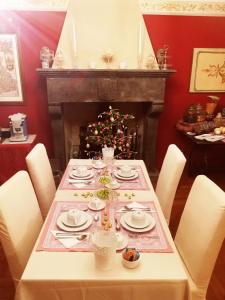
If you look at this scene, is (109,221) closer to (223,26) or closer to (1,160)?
(1,160)

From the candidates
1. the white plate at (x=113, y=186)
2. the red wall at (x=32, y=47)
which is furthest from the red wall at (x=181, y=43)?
the white plate at (x=113, y=186)

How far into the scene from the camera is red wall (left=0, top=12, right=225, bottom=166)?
3.27m

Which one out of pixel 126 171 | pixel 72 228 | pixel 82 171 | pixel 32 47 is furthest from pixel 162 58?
→ pixel 72 228

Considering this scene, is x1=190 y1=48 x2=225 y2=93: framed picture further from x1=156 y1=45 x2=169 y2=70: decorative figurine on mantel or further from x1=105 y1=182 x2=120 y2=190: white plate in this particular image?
x1=105 y1=182 x2=120 y2=190: white plate

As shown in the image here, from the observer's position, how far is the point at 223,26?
3469mm

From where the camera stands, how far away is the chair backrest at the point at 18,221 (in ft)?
4.29

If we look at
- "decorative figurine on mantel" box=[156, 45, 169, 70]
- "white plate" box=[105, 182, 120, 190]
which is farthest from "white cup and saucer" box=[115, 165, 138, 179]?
"decorative figurine on mantel" box=[156, 45, 169, 70]

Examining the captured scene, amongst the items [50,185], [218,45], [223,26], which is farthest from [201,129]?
[50,185]

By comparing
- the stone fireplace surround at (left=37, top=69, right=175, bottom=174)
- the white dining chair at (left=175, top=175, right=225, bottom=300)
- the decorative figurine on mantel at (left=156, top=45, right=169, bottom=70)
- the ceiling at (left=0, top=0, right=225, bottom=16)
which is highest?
the ceiling at (left=0, top=0, right=225, bottom=16)

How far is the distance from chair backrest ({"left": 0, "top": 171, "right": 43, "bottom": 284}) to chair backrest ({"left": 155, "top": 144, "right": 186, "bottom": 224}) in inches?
36.3

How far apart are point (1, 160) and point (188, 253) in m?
2.52

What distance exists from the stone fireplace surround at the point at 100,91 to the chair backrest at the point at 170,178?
1451 mm

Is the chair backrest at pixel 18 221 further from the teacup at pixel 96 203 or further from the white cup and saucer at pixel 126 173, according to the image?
the white cup and saucer at pixel 126 173

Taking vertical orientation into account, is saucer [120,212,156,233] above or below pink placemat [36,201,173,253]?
above
